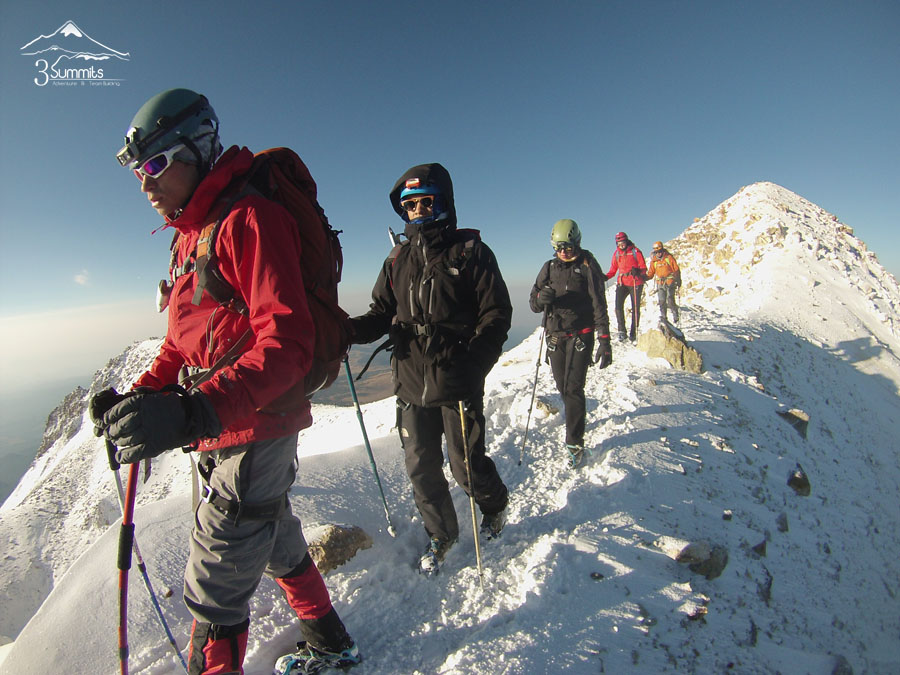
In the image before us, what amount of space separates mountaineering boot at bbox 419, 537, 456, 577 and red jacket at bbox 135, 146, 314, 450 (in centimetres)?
217

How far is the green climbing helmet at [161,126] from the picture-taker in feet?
6.63

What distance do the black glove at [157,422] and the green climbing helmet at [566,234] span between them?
5.66 m

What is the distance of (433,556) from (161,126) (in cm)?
384

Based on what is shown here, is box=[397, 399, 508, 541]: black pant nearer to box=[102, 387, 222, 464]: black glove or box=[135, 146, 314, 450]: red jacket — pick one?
box=[135, 146, 314, 450]: red jacket

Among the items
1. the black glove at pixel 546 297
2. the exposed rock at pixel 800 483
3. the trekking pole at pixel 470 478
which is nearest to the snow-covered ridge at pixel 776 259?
the exposed rock at pixel 800 483

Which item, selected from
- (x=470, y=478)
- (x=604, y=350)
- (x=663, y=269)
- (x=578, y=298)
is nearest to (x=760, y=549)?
(x=604, y=350)

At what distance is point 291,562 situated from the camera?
2.44 m

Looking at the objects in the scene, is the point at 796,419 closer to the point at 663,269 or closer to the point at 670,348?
the point at 670,348

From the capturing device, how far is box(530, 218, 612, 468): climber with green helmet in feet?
18.1

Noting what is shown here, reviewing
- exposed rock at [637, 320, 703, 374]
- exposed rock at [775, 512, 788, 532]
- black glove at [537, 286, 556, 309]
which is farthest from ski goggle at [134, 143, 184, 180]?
exposed rock at [637, 320, 703, 374]

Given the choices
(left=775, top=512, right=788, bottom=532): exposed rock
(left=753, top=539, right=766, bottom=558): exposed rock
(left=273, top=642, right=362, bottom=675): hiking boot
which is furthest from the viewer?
(left=775, top=512, right=788, bottom=532): exposed rock

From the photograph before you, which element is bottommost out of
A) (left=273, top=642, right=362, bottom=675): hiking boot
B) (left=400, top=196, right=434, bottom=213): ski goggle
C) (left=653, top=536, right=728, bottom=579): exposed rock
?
(left=653, top=536, right=728, bottom=579): exposed rock

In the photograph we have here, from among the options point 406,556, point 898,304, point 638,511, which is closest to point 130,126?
point 406,556

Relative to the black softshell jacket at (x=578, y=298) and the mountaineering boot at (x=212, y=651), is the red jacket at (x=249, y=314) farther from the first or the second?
the black softshell jacket at (x=578, y=298)
